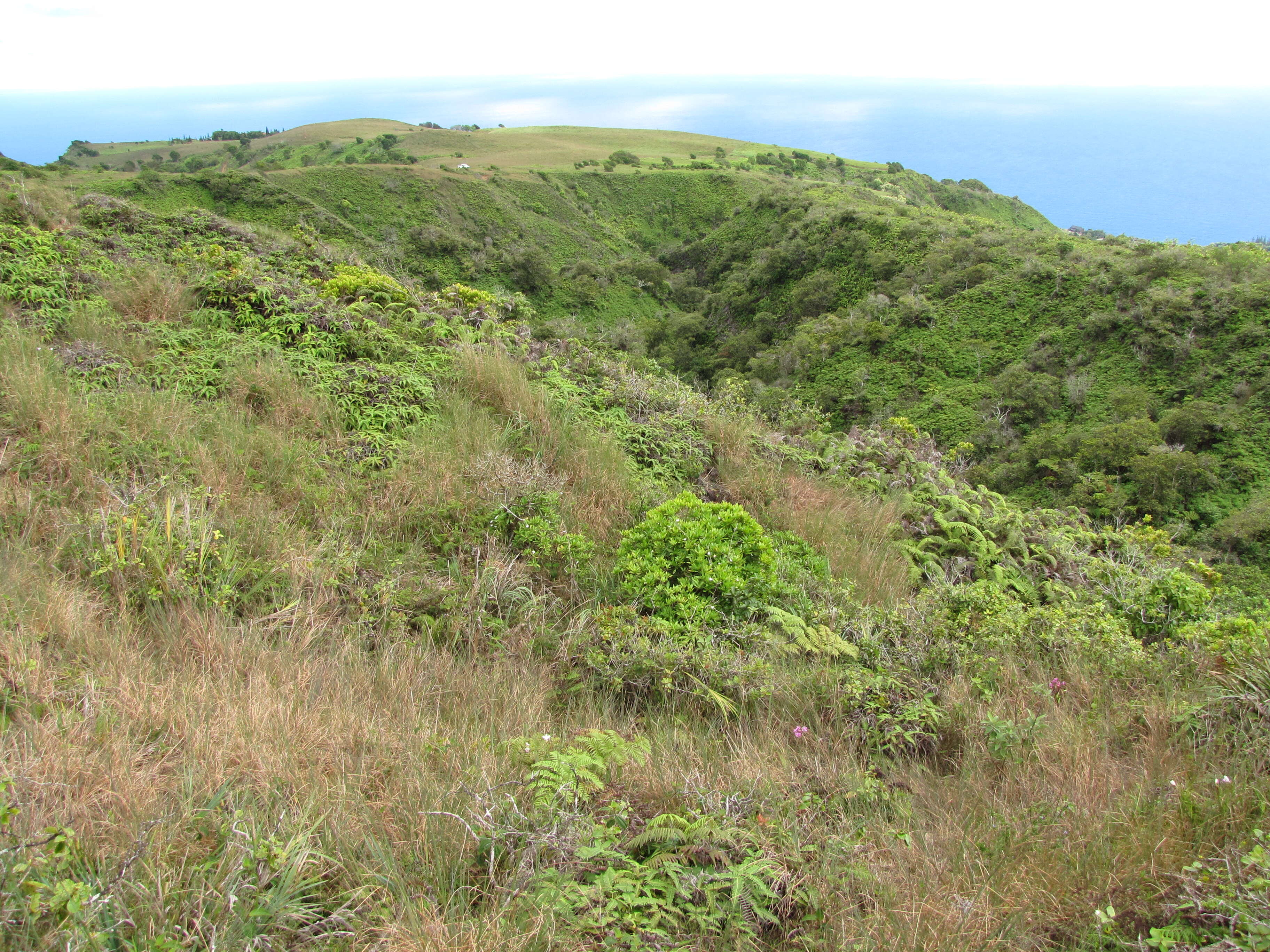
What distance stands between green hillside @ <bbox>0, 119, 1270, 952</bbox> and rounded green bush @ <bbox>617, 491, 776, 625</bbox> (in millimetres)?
26

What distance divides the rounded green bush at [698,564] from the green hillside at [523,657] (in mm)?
26

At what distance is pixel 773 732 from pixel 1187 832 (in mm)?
1393

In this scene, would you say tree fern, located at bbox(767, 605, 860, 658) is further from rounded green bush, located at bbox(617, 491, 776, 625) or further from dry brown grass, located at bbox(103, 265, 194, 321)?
dry brown grass, located at bbox(103, 265, 194, 321)

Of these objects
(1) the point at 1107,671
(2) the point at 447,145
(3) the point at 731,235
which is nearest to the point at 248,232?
(1) the point at 1107,671

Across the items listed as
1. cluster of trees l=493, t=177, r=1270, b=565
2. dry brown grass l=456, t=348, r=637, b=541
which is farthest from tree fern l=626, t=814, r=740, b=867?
cluster of trees l=493, t=177, r=1270, b=565

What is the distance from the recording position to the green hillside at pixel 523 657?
5.82 ft

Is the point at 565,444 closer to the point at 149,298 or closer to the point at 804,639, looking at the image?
the point at 804,639

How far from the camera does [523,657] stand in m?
3.31

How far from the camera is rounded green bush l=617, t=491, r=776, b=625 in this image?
12.2ft

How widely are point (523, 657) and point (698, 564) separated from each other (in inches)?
45.7

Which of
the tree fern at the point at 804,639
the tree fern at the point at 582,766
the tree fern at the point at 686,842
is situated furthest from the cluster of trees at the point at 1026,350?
the tree fern at the point at 686,842

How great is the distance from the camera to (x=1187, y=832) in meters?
2.07

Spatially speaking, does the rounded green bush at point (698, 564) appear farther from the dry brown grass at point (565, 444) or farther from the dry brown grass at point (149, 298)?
the dry brown grass at point (149, 298)

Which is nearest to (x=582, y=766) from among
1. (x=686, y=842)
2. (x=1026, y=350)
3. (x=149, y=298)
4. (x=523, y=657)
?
(x=686, y=842)
